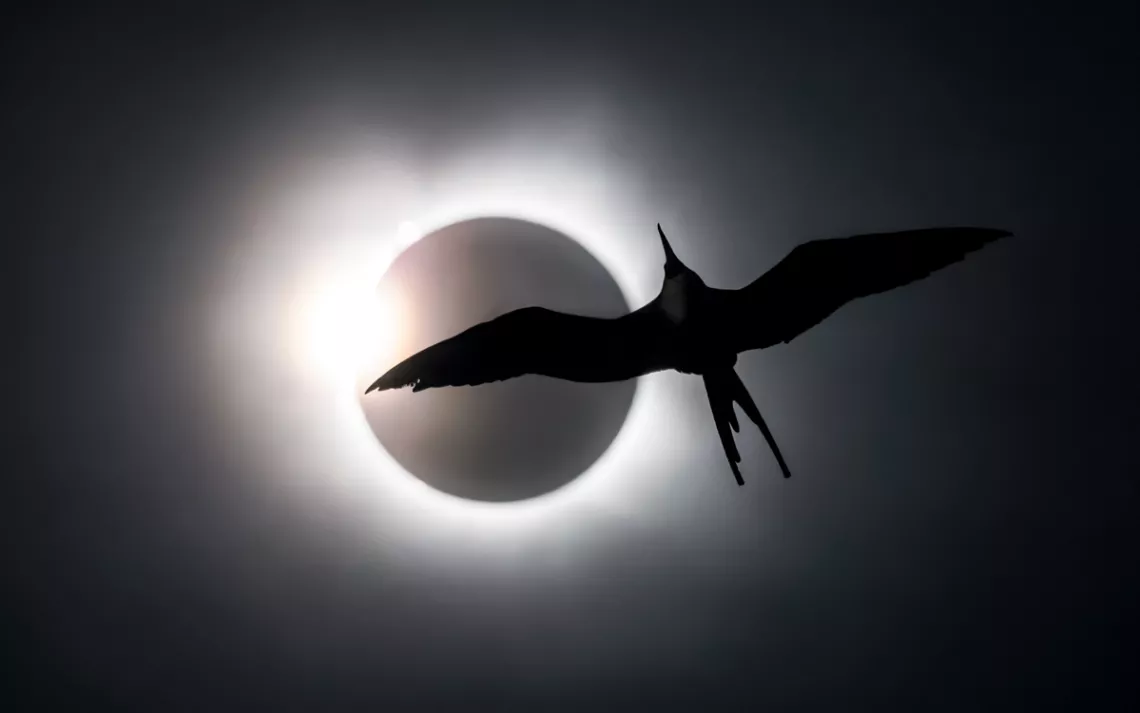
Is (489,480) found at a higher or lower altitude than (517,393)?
lower

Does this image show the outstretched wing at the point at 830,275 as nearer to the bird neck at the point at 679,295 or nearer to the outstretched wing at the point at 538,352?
the bird neck at the point at 679,295

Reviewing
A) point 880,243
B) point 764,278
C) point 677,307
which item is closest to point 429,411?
point 677,307

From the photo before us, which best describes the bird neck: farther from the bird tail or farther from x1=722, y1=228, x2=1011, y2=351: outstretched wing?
the bird tail

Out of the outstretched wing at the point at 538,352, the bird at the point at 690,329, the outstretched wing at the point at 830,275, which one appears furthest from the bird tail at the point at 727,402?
the outstretched wing at the point at 538,352

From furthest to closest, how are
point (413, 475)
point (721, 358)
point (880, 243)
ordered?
point (413, 475), point (721, 358), point (880, 243)

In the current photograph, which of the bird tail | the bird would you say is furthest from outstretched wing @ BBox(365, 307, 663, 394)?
the bird tail

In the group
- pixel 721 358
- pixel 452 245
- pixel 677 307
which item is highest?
pixel 452 245

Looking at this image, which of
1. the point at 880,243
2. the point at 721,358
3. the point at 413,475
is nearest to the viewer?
the point at 880,243

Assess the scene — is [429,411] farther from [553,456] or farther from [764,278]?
[764,278]

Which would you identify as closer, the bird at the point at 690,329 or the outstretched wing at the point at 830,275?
the outstretched wing at the point at 830,275
